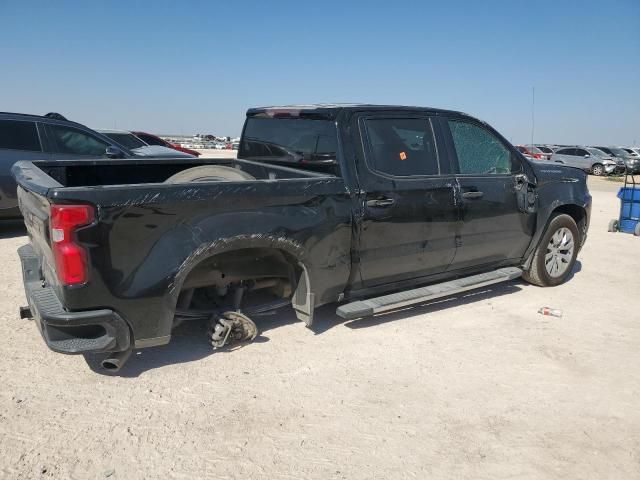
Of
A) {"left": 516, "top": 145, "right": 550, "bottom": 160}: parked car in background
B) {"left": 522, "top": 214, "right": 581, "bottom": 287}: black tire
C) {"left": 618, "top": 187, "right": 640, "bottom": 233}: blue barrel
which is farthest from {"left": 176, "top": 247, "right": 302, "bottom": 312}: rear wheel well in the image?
{"left": 516, "top": 145, "right": 550, "bottom": 160}: parked car in background

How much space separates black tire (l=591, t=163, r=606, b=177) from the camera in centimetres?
2817

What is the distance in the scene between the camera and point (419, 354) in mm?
3957

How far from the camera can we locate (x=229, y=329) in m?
3.68

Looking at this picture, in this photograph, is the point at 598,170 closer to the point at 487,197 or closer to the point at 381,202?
the point at 487,197

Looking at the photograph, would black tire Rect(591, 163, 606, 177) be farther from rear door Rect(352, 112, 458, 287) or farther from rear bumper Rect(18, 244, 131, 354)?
rear bumper Rect(18, 244, 131, 354)

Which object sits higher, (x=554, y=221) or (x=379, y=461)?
(x=554, y=221)

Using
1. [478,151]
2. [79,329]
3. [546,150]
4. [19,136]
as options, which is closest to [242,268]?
[79,329]

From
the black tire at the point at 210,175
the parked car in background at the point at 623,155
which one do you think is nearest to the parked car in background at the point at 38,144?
the black tire at the point at 210,175

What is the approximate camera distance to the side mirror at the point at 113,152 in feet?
25.1

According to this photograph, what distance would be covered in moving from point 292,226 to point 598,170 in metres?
29.3

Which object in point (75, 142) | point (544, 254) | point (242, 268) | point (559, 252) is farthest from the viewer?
point (75, 142)

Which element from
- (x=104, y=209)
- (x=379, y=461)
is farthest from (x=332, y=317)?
(x=104, y=209)

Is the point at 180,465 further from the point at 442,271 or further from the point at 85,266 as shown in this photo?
the point at 442,271

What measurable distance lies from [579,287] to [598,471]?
143 inches
